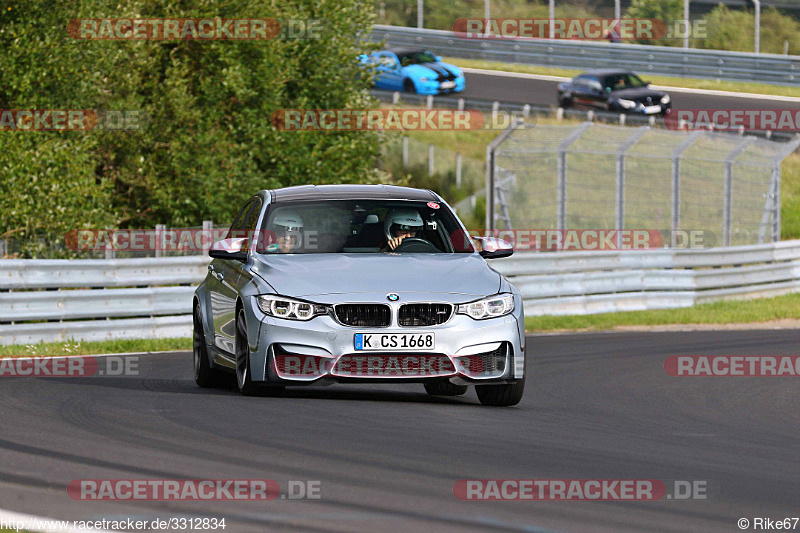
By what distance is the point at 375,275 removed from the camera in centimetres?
1030

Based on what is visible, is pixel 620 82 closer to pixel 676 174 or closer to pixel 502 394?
pixel 676 174

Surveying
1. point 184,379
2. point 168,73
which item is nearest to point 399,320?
point 184,379

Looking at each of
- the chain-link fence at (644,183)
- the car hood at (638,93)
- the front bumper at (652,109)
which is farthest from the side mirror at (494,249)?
the car hood at (638,93)

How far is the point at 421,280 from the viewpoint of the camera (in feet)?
33.7

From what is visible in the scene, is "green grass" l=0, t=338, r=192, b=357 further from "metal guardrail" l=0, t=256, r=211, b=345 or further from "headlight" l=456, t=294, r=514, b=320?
"headlight" l=456, t=294, r=514, b=320

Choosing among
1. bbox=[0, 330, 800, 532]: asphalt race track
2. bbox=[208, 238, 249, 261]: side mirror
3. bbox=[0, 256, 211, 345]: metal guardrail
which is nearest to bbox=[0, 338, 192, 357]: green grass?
bbox=[0, 256, 211, 345]: metal guardrail

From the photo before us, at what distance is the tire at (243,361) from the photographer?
10.5 metres

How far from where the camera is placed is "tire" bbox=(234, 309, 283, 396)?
10469 mm

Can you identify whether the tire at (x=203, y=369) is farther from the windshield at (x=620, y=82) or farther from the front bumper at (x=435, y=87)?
the front bumper at (x=435, y=87)

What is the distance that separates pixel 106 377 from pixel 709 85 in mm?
44584

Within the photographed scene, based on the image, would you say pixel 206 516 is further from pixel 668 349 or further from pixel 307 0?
pixel 307 0

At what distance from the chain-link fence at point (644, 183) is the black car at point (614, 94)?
73.0 inches

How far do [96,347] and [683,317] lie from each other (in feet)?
31.0

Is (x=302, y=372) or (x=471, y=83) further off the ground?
(x=302, y=372)
